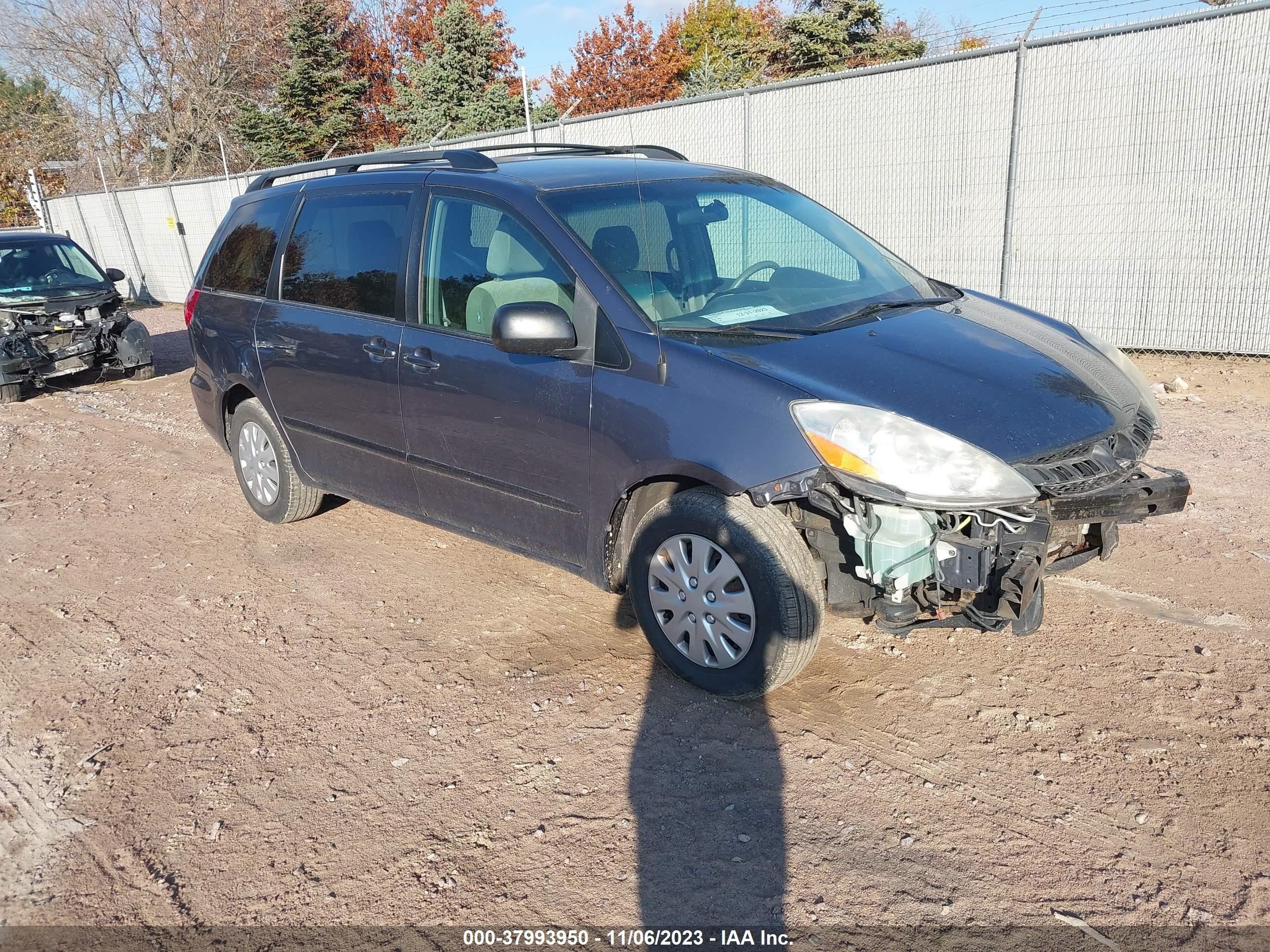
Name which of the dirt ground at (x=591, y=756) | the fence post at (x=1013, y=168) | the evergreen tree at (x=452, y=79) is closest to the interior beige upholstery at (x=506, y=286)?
the dirt ground at (x=591, y=756)

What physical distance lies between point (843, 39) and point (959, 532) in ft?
91.3

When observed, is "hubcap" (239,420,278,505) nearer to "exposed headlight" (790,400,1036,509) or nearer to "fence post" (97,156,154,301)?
"exposed headlight" (790,400,1036,509)

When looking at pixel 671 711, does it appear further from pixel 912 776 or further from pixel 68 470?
pixel 68 470

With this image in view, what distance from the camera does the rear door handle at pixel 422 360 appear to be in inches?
165

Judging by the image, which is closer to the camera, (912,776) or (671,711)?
(912,776)

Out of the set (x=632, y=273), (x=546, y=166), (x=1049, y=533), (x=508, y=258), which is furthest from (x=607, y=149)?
(x=1049, y=533)

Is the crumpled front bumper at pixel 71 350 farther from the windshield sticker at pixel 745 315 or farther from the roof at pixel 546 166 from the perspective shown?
the windshield sticker at pixel 745 315

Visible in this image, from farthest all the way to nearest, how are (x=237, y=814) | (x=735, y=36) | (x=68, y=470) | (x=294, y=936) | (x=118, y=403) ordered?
1. (x=735, y=36)
2. (x=118, y=403)
3. (x=68, y=470)
4. (x=237, y=814)
5. (x=294, y=936)

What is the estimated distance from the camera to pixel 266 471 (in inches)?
221

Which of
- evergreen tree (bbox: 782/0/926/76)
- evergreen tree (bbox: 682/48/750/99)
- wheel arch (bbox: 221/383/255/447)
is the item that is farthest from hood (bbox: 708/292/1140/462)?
evergreen tree (bbox: 782/0/926/76)

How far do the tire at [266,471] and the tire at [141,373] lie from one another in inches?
237

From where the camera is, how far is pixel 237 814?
309 cm

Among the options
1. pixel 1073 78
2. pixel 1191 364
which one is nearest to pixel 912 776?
pixel 1191 364

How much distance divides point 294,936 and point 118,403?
8.75m
